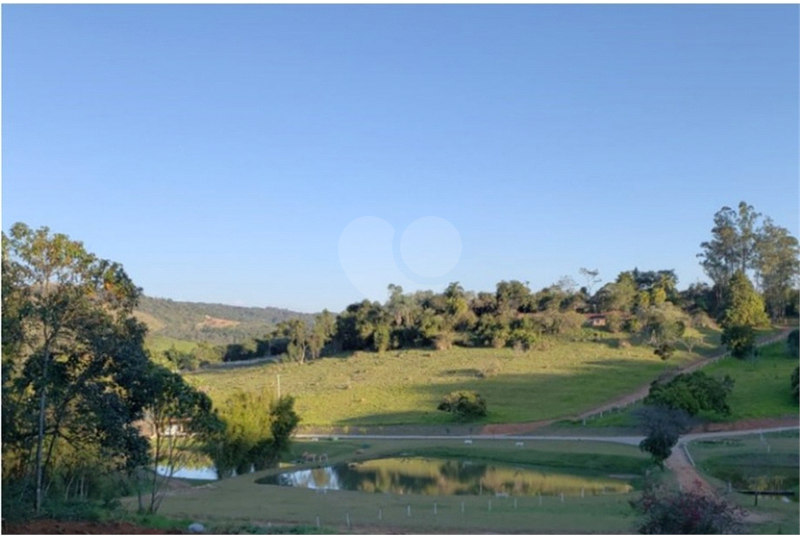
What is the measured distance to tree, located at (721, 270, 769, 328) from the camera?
76375 millimetres

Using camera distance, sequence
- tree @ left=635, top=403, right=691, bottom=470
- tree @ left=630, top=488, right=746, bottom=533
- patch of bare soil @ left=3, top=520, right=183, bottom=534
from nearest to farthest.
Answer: patch of bare soil @ left=3, top=520, right=183, bottom=534 → tree @ left=630, top=488, right=746, bottom=533 → tree @ left=635, top=403, right=691, bottom=470

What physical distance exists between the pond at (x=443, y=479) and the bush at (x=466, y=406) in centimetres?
992

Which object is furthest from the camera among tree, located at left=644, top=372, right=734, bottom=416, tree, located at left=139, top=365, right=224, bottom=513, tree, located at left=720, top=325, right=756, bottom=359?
tree, located at left=720, top=325, right=756, bottom=359

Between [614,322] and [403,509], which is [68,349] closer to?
[403,509]

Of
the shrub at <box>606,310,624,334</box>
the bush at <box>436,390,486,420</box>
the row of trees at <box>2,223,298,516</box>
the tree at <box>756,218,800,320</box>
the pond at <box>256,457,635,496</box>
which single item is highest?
the tree at <box>756,218,800,320</box>

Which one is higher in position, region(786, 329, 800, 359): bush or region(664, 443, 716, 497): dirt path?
region(786, 329, 800, 359): bush

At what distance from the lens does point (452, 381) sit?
6756cm

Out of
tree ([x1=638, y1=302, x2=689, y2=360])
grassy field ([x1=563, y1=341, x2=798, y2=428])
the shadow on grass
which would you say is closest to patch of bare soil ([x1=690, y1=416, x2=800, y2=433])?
grassy field ([x1=563, y1=341, x2=798, y2=428])

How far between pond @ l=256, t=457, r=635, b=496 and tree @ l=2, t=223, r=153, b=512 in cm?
1794

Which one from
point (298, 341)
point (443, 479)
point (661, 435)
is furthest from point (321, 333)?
point (661, 435)

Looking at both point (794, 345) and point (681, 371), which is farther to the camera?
point (681, 371)

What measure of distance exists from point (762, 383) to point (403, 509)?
38659 millimetres

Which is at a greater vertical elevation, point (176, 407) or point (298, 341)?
point (298, 341)

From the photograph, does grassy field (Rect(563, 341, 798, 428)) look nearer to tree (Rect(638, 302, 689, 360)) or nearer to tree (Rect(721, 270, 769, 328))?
tree (Rect(638, 302, 689, 360))
